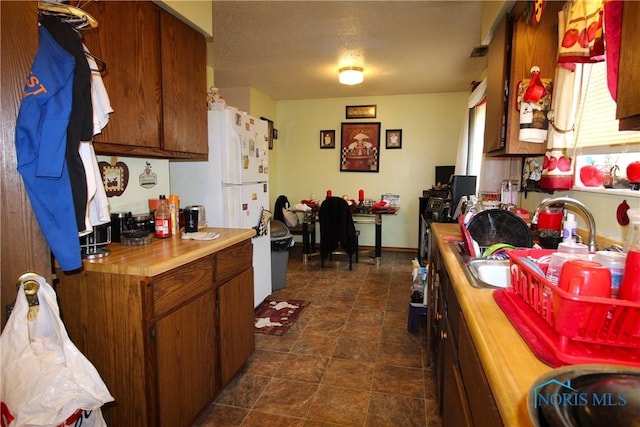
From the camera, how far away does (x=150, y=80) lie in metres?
1.89

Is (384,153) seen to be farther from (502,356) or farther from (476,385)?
(502,356)

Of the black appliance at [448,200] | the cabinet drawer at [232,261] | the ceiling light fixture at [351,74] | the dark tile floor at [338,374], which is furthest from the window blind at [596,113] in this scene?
the ceiling light fixture at [351,74]

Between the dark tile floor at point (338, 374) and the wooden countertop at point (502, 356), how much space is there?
1144mm

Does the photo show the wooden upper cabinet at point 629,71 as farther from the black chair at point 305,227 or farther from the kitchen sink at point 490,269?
the black chair at point 305,227

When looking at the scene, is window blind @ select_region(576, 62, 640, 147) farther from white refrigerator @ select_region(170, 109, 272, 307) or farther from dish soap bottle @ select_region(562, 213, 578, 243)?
white refrigerator @ select_region(170, 109, 272, 307)

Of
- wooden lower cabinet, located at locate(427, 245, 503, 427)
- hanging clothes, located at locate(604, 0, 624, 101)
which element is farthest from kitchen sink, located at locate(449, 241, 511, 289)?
hanging clothes, located at locate(604, 0, 624, 101)

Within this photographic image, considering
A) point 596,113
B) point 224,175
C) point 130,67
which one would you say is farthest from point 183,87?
point 596,113

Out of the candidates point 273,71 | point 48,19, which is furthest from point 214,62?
point 48,19

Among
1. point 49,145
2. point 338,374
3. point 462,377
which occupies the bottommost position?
point 338,374

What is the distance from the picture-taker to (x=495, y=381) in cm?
65

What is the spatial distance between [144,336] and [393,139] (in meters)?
4.74

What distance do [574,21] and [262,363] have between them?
8.11ft

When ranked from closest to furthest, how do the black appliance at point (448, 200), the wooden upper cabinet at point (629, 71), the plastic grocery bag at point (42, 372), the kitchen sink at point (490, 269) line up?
the wooden upper cabinet at point (629, 71) < the plastic grocery bag at point (42, 372) < the kitchen sink at point (490, 269) < the black appliance at point (448, 200)

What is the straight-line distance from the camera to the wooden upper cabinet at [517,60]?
1881mm
